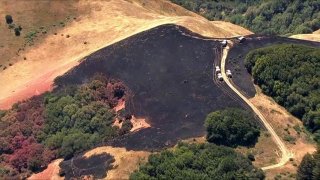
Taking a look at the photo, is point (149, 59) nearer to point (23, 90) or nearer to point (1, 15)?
point (23, 90)

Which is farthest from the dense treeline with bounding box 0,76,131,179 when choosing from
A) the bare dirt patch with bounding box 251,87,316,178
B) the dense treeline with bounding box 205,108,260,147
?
the bare dirt patch with bounding box 251,87,316,178

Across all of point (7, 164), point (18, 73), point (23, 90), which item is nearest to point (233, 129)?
point (7, 164)

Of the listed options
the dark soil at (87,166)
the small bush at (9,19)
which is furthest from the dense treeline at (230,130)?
the small bush at (9,19)

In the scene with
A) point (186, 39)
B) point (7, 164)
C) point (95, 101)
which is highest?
point (186, 39)

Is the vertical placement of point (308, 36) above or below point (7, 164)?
above

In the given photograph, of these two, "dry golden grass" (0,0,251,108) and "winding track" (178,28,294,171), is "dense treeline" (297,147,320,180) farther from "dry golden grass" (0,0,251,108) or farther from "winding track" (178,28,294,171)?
"dry golden grass" (0,0,251,108)

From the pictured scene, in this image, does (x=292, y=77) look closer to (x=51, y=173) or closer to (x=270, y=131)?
(x=270, y=131)
